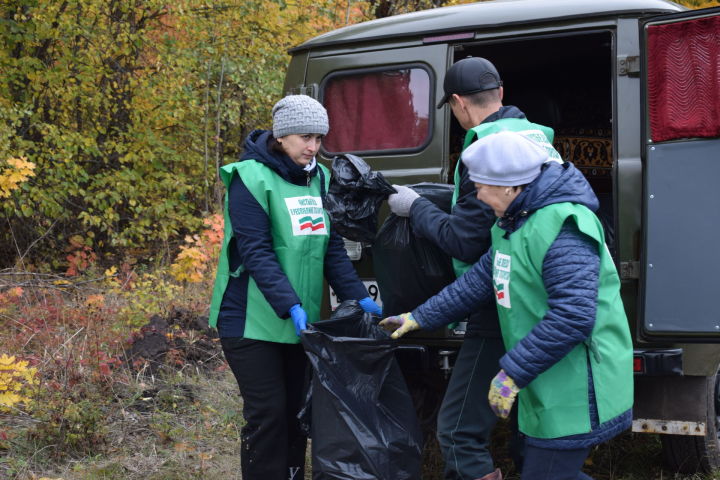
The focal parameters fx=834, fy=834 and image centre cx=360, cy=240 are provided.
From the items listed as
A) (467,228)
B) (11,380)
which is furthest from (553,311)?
(11,380)

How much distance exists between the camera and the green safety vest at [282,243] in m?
3.32

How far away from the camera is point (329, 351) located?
3121mm

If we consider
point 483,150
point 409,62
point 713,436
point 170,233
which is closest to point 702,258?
point 713,436

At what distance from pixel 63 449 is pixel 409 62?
275 centimetres

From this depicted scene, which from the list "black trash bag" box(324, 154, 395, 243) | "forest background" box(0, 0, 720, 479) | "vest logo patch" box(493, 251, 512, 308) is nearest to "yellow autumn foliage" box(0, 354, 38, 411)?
"forest background" box(0, 0, 720, 479)

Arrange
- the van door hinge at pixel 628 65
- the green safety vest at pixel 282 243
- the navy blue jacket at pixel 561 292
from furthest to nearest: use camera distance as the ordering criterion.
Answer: the van door hinge at pixel 628 65 → the green safety vest at pixel 282 243 → the navy blue jacket at pixel 561 292

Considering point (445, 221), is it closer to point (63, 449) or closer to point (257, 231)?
point (257, 231)

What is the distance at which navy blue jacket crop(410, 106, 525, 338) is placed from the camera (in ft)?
9.61

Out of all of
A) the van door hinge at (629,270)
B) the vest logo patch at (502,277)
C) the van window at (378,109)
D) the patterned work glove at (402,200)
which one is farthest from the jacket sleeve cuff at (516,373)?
the van window at (378,109)

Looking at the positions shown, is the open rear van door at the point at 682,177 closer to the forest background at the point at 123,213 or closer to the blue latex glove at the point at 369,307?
the blue latex glove at the point at 369,307

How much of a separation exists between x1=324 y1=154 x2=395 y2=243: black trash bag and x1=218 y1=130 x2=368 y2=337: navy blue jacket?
0.71ft

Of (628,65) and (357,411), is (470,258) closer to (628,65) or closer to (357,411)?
(357,411)

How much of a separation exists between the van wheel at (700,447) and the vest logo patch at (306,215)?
201cm

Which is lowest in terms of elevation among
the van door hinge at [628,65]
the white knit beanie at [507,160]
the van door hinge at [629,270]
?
the van door hinge at [629,270]
